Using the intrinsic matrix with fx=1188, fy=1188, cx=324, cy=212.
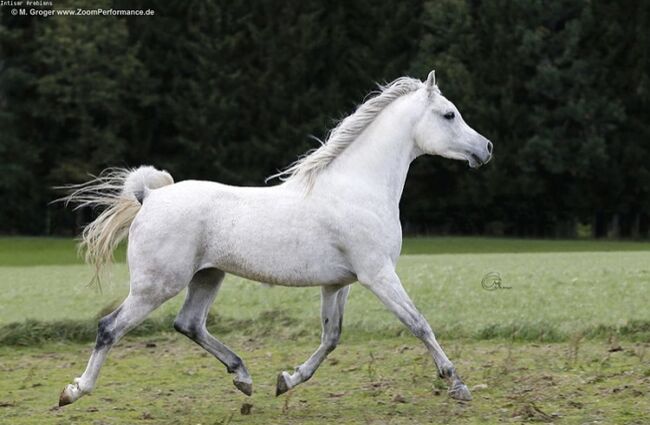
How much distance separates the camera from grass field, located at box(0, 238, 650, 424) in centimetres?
754

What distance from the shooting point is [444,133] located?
802 cm

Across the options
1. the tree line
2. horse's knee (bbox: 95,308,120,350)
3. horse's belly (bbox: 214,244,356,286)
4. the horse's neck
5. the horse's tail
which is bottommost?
horse's knee (bbox: 95,308,120,350)

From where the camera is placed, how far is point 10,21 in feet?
143

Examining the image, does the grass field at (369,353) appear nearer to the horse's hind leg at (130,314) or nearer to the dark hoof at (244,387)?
the dark hoof at (244,387)

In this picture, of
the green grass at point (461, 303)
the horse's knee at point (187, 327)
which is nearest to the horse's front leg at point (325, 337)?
the horse's knee at point (187, 327)

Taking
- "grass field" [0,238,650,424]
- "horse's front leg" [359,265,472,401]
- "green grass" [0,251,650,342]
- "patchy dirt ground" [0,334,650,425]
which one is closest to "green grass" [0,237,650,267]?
"grass field" [0,238,650,424]

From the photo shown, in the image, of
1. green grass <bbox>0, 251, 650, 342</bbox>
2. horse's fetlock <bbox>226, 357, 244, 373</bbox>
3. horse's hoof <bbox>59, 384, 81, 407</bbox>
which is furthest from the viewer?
green grass <bbox>0, 251, 650, 342</bbox>

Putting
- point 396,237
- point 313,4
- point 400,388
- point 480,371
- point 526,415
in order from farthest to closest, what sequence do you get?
point 313,4, point 480,371, point 400,388, point 396,237, point 526,415

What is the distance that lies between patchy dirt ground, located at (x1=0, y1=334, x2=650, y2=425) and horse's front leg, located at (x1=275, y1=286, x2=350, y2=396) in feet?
0.41

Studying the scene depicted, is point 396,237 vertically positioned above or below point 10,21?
below

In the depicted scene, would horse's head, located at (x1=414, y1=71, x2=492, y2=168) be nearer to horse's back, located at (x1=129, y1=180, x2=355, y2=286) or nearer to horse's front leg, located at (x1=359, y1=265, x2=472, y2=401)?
horse's back, located at (x1=129, y1=180, x2=355, y2=286)

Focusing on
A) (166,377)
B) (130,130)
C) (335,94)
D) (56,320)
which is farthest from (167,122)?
(166,377)

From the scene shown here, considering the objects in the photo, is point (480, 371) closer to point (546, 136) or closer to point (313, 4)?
point (546, 136)

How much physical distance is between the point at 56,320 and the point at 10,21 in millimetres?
33443
